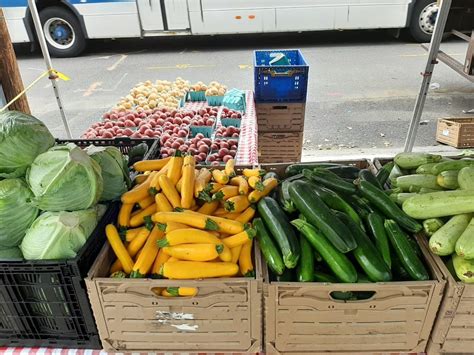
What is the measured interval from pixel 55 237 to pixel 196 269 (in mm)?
520

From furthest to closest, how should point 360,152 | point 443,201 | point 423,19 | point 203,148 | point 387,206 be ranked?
1. point 423,19
2. point 360,152
3. point 203,148
4. point 387,206
5. point 443,201

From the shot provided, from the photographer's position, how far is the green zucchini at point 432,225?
5.15 feet

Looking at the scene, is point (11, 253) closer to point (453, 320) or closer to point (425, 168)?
point (453, 320)

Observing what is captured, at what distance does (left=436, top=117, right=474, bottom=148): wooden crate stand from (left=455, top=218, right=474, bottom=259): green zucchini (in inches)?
152

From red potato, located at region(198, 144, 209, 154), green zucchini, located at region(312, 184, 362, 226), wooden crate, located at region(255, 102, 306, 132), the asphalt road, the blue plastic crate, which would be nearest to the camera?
green zucchini, located at region(312, 184, 362, 226)

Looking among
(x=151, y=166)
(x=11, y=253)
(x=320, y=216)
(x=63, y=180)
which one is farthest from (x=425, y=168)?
(x=11, y=253)

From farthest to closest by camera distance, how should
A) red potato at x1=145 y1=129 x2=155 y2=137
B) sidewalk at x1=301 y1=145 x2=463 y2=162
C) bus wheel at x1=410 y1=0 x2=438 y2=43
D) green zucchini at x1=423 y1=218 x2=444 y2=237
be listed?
1. bus wheel at x1=410 y1=0 x2=438 y2=43
2. sidewalk at x1=301 y1=145 x2=463 y2=162
3. red potato at x1=145 y1=129 x2=155 y2=137
4. green zucchini at x1=423 y1=218 x2=444 y2=237

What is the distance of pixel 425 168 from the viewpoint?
74.9 inches

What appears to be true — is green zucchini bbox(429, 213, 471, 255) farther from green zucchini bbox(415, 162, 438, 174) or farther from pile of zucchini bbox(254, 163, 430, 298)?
green zucchini bbox(415, 162, 438, 174)

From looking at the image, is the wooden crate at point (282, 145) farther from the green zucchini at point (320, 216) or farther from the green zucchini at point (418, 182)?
the green zucchini at point (320, 216)

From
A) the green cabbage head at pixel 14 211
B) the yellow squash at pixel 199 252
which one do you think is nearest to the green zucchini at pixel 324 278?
the yellow squash at pixel 199 252

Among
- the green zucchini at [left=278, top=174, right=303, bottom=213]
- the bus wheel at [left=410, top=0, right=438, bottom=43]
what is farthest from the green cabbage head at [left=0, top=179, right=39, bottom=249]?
the bus wheel at [left=410, top=0, right=438, bottom=43]

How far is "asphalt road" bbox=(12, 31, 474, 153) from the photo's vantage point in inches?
236

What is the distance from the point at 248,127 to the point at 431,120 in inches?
138
